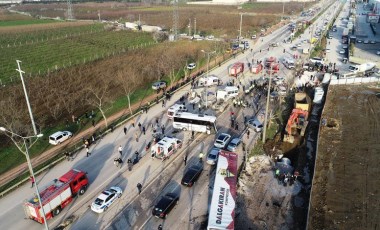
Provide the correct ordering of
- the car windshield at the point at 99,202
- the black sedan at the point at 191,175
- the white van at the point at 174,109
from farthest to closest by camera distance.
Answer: the white van at the point at 174,109
the black sedan at the point at 191,175
the car windshield at the point at 99,202

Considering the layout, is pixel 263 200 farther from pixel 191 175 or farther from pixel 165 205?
pixel 165 205

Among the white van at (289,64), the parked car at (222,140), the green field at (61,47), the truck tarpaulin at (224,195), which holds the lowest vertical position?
the parked car at (222,140)

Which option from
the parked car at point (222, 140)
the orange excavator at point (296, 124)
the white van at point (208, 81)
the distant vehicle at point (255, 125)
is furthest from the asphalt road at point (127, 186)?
the white van at point (208, 81)

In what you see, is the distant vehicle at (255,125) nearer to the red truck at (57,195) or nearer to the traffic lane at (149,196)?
the traffic lane at (149,196)

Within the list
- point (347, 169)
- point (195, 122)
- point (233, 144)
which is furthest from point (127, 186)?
point (347, 169)

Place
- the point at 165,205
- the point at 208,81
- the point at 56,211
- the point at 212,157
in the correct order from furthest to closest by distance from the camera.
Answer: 1. the point at 208,81
2. the point at 212,157
3. the point at 56,211
4. the point at 165,205

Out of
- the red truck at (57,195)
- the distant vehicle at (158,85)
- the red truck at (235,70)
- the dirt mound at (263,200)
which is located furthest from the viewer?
the red truck at (235,70)

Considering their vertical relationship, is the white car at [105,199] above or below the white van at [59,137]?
below
